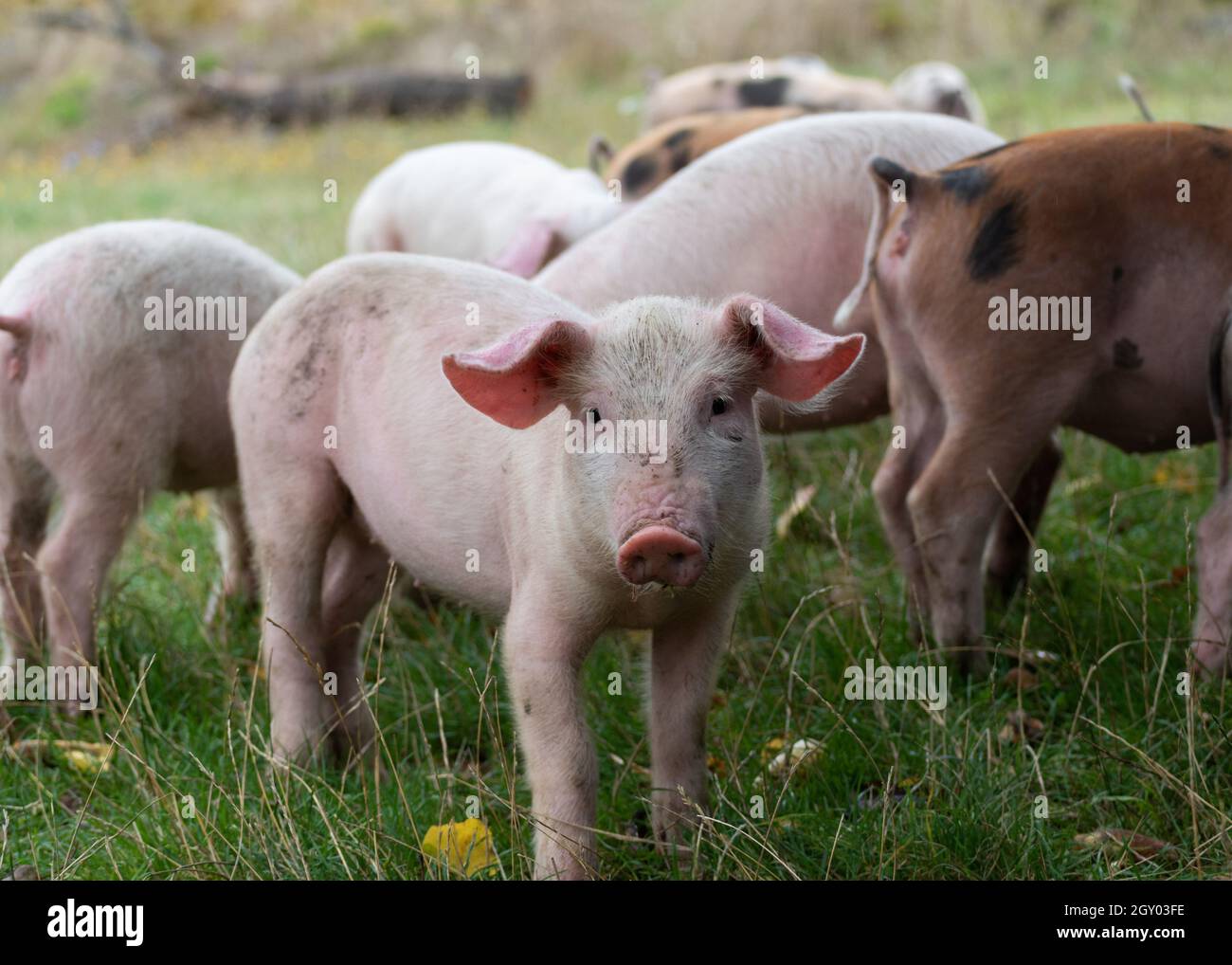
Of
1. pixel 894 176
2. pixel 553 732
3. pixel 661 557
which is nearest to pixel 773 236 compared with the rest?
pixel 894 176

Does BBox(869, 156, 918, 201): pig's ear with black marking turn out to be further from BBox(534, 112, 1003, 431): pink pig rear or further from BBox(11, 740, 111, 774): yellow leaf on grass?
BBox(11, 740, 111, 774): yellow leaf on grass

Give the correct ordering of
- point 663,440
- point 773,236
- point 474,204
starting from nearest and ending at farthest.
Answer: point 663,440
point 773,236
point 474,204

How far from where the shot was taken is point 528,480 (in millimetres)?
3047

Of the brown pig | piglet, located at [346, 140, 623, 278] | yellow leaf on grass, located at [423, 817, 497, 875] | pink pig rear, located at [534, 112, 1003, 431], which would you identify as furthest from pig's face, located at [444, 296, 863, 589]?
piglet, located at [346, 140, 623, 278]

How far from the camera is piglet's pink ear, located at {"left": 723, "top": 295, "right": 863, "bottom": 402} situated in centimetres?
271

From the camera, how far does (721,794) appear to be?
2994mm

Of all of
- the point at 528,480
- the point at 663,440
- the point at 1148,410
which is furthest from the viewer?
the point at 1148,410

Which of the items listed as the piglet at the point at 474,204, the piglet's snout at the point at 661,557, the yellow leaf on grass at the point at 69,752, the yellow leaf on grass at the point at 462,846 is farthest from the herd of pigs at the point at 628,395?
the piglet at the point at 474,204

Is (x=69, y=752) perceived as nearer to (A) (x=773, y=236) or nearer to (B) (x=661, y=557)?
(B) (x=661, y=557)

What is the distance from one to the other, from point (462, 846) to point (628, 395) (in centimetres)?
95

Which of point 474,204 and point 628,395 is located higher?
point 474,204

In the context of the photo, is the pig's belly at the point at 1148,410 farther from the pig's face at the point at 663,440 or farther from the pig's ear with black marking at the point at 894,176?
the pig's face at the point at 663,440
